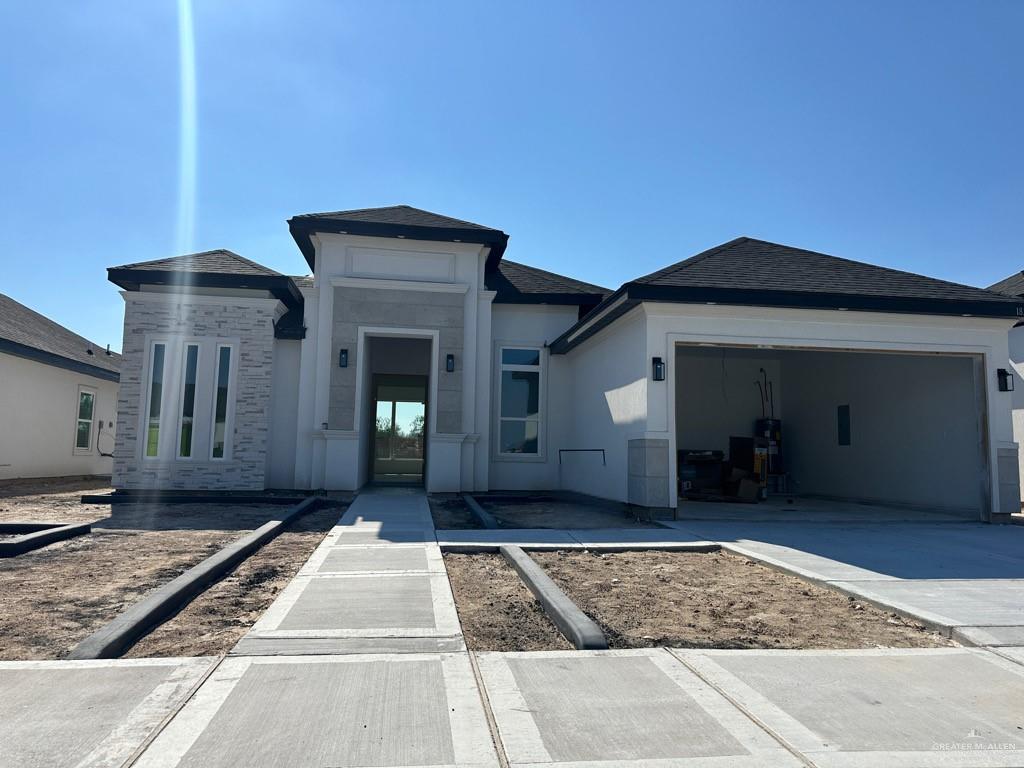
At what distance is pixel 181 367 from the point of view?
12945mm

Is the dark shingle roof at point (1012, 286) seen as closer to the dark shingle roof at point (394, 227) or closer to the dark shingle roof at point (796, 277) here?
the dark shingle roof at point (796, 277)

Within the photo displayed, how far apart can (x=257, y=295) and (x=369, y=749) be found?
1175 cm

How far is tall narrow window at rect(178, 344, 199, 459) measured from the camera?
507 inches

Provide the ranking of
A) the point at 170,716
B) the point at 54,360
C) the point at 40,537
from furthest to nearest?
the point at 54,360 < the point at 40,537 < the point at 170,716

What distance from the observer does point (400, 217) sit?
45.9 feet

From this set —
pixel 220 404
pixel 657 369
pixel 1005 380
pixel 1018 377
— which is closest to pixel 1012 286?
pixel 1018 377

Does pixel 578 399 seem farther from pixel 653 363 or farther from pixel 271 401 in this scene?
pixel 271 401

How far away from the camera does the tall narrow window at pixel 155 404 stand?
12.8 metres

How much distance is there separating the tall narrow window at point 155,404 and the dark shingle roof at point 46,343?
4.83 m

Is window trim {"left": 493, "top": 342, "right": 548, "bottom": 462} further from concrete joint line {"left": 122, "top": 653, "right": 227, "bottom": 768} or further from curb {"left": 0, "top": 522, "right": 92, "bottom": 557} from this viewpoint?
concrete joint line {"left": 122, "top": 653, "right": 227, "bottom": 768}

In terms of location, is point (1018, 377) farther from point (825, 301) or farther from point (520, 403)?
point (520, 403)

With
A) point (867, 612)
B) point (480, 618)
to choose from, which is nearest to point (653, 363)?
point (867, 612)

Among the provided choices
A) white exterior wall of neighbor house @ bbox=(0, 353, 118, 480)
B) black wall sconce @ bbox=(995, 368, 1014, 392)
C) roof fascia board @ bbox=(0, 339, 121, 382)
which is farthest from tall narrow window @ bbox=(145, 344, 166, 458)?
black wall sconce @ bbox=(995, 368, 1014, 392)

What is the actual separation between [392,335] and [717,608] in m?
9.90
